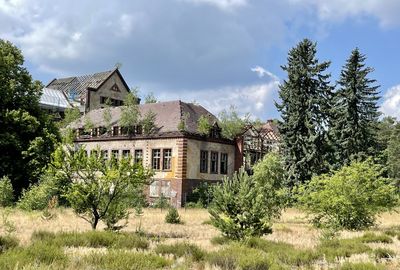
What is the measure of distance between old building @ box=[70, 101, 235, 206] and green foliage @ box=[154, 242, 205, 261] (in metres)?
30.5

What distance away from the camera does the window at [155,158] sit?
4675 cm

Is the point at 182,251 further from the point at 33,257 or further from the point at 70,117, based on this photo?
the point at 70,117

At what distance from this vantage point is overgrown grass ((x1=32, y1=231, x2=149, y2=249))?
13.7 m

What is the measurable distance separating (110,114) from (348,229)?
3413cm

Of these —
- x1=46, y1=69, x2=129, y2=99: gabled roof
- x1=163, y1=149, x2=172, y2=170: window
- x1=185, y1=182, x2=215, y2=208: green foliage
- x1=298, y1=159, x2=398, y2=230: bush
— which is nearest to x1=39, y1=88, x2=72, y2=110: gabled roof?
x1=46, y1=69, x2=129, y2=99: gabled roof

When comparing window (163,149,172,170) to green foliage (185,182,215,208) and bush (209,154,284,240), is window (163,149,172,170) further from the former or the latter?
bush (209,154,284,240)

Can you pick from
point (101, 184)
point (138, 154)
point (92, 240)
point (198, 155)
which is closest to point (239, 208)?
point (92, 240)

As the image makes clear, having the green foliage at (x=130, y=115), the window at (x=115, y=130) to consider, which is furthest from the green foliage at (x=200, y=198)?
the window at (x=115, y=130)

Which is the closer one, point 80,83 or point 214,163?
point 214,163

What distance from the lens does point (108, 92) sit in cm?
7069

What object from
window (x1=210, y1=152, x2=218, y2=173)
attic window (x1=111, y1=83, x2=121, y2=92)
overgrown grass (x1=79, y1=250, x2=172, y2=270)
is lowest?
overgrown grass (x1=79, y1=250, x2=172, y2=270)

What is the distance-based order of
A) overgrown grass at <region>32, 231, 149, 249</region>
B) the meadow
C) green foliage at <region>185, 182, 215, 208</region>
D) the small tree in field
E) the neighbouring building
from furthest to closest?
the neighbouring building, green foliage at <region>185, 182, 215, 208</region>, the small tree in field, overgrown grass at <region>32, 231, 149, 249</region>, the meadow

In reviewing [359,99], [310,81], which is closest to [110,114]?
[310,81]

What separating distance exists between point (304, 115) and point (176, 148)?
Answer: 12377 millimetres
